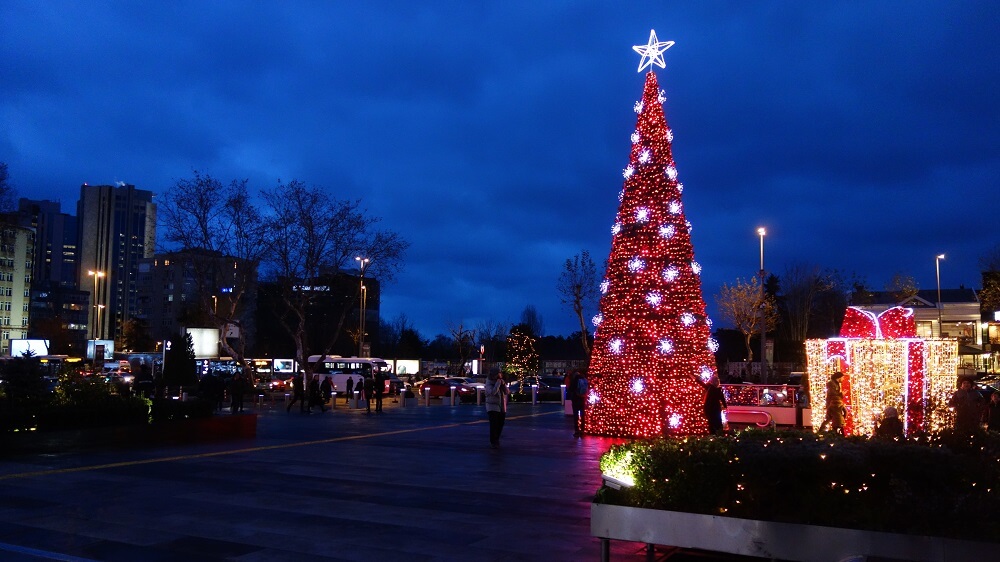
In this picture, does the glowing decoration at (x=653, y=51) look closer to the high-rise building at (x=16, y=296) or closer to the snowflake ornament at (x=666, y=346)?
the snowflake ornament at (x=666, y=346)

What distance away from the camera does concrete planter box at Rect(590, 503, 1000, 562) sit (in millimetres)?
5152

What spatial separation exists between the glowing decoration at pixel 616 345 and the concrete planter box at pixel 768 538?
12703 mm

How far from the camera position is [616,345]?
746 inches

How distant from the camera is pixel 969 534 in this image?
5.11 meters

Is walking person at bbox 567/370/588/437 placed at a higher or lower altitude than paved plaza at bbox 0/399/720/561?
higher

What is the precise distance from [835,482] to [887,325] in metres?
12.3

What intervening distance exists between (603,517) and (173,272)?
109 meters

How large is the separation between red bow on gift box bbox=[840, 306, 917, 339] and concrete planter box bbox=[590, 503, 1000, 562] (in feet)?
39.8

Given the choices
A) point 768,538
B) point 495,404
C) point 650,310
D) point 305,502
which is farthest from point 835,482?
point 650,310

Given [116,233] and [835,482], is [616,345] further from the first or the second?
[116,233]

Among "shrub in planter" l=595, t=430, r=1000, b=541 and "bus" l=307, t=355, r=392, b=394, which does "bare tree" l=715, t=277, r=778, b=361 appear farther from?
"shrub in planter" l=595, t=430, r=1000, b=541

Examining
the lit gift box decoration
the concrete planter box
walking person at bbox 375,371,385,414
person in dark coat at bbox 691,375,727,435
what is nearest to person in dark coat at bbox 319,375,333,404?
walking person at bbox 375,371,385,414

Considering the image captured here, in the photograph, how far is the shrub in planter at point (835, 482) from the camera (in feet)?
17.5

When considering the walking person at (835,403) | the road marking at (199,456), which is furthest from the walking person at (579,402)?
the walking person at (835,403)
